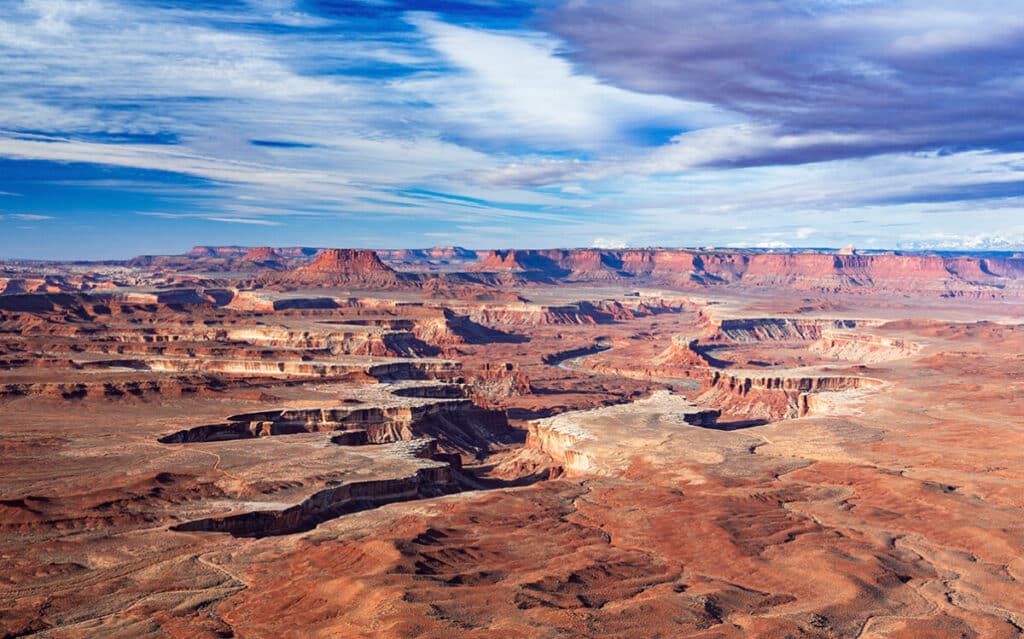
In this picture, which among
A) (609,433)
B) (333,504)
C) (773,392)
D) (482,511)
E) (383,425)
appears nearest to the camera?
(482,511)

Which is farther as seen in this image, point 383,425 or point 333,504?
point 383,425

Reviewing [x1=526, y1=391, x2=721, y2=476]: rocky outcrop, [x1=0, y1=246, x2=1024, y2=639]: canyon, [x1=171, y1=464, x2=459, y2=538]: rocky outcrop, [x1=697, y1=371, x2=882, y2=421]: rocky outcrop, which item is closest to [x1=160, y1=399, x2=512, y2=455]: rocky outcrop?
[x1=0, y1=246, x2=1024, y2=639]: canyon

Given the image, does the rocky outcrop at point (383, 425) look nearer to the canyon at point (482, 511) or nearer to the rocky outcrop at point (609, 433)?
the canyon at point (482, 511)

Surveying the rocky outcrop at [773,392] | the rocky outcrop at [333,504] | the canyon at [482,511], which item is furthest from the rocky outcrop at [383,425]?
the rocky outcrop at [773,392]

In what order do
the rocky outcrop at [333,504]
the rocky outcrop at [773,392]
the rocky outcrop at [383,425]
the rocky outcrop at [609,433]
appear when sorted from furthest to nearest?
the rocky outcrop at [773,392], the rocky outcrop at [383,425], the rocky outcrop at [609,433], the rocky outcrop at [333,504]

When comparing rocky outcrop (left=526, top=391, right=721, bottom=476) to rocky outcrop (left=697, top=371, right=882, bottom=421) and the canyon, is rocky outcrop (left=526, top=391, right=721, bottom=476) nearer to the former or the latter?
the canyon

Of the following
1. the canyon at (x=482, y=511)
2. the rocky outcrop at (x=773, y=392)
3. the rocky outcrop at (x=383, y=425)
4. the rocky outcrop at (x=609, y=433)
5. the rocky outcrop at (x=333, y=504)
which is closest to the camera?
the canyon at (x=482, y=511)

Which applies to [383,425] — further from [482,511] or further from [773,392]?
[773,392]

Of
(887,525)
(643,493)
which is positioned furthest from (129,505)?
(887,525)

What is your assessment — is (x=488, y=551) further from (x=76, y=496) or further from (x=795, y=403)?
Result: (x=795, y=403)

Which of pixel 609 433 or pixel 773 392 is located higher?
pixel 609 433

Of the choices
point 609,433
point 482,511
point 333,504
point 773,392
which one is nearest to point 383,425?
point 609,433

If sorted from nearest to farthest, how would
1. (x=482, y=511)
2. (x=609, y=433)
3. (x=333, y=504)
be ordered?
(x=482, y=511) → (x=333, y=504) → (x=609, y=433)
